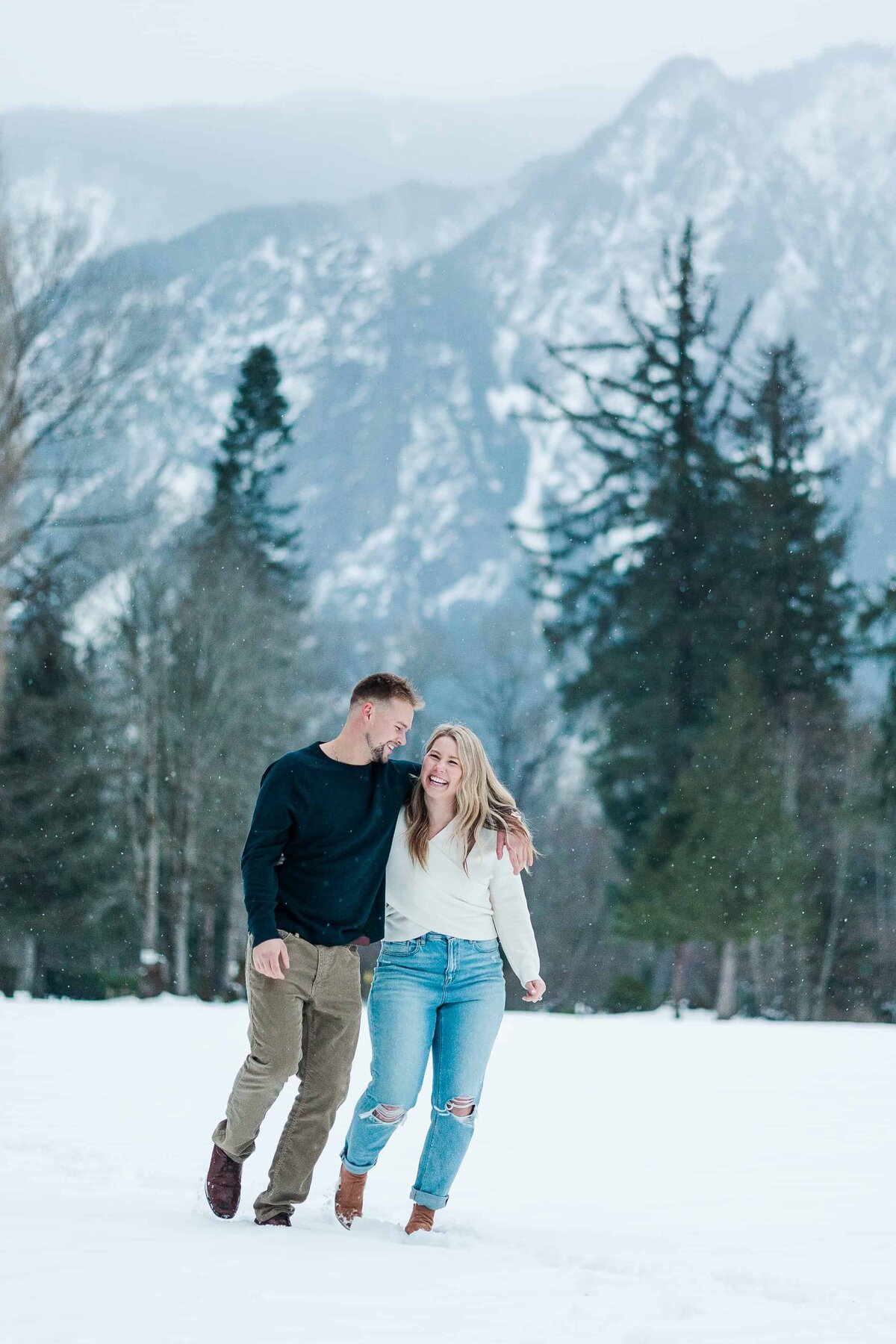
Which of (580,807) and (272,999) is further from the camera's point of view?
(580,807)

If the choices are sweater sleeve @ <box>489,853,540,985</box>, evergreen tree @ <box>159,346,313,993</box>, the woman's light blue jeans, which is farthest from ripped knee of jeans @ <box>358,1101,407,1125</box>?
evergreen tree @ <box>159,346,313,993</box>

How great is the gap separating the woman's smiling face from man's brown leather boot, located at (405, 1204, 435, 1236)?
1.00 m

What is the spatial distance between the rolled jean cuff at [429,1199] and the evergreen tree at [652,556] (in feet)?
63.7

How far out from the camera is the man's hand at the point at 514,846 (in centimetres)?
381

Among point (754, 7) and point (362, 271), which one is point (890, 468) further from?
point (362, 271)

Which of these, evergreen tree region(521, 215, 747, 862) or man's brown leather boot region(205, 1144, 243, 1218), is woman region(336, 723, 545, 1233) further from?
evergreen tree region(521, 215, 747, 862)

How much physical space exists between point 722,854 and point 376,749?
18.2 metres

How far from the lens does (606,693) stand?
24.6 m

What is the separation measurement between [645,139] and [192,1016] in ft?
455

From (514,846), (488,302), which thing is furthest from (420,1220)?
(488,302)

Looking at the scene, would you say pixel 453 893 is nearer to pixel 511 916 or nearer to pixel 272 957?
pixel 511 916

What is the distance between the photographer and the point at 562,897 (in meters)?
30.0

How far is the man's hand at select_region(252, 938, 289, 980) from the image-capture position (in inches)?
143

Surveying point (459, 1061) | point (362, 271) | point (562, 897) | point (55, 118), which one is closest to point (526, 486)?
point (362, 271)
